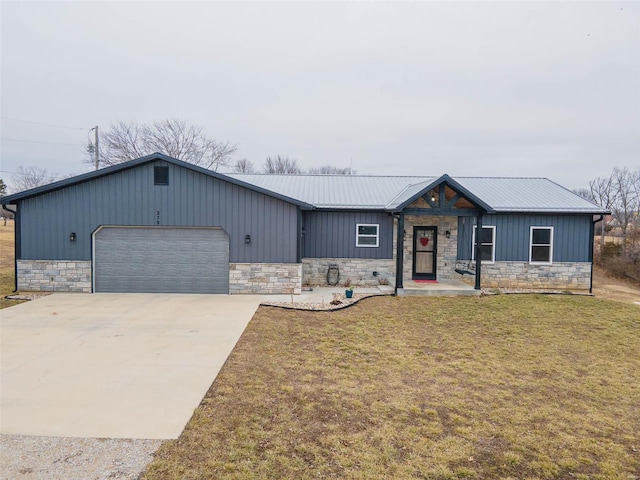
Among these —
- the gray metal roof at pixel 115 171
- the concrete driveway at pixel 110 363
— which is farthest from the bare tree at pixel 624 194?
the concrete driveway at pixel 110 363

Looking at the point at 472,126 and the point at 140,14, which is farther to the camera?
the point at 472,126

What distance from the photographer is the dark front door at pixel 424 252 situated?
1380 centimetres

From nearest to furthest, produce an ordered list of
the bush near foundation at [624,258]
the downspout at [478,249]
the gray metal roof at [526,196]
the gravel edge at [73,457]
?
1. the gravel edge at [73,457]
2. the downspout at [478,249]
3. the gray metal roof at [526,196]
4. the bush near foundation at [624,258]

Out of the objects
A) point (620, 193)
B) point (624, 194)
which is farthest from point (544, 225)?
point (620, 193)

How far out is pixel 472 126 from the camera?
99.6 ft

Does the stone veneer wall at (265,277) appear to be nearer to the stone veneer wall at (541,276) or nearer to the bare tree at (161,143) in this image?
the stone veneer wall at (541,276)

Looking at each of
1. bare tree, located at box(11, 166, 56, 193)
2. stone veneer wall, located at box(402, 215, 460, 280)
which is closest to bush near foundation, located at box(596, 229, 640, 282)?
stone veneer wall, located at box(402, 215, 460, 280)

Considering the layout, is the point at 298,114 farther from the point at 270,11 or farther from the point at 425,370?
the point at 425,370

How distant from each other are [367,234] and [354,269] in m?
1.40

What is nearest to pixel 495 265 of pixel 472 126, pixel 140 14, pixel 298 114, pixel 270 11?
pixel 270 11

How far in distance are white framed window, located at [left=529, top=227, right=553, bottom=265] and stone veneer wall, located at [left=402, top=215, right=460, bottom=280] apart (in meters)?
2.74

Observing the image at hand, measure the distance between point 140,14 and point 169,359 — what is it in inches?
598

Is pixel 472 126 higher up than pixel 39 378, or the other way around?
pixel 472 126

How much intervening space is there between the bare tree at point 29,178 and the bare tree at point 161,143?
62.2ft
